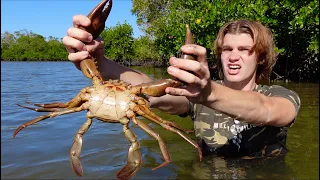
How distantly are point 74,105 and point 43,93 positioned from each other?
12070mm

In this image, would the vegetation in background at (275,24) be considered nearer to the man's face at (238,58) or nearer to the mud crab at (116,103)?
the man's face at (238,58)

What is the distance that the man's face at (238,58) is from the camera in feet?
12.8

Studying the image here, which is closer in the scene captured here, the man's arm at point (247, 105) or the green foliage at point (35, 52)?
the man's arm at point (247, 105)

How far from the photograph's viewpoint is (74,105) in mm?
2719

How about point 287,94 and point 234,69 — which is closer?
point 287,94

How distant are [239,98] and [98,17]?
4.04ft

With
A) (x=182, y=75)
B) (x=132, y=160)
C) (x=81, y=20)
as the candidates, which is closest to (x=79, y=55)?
(x=81, y=20)

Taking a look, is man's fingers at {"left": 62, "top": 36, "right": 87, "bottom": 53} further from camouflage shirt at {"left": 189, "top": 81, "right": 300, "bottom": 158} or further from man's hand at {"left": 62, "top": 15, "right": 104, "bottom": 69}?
camouflage shirt at {"left": 189, "top": 81, "right": 300, "bottom": 158}

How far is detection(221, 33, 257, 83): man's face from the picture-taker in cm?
389

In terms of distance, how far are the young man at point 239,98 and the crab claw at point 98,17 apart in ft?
0.28

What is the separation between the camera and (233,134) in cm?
409

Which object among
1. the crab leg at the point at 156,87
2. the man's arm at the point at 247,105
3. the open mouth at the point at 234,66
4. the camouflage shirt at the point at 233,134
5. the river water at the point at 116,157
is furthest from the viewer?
the river water at the point at 116,157

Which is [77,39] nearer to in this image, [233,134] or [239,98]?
[239,98]

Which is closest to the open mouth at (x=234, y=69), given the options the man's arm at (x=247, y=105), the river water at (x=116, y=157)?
the man's arm at (x=247, y=105)
